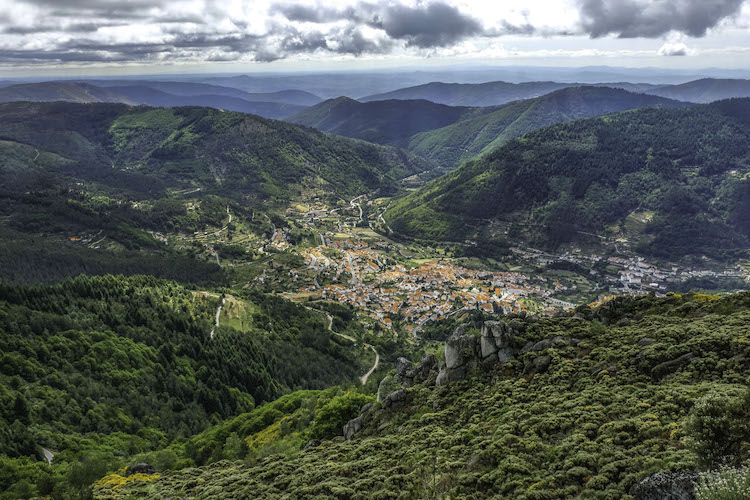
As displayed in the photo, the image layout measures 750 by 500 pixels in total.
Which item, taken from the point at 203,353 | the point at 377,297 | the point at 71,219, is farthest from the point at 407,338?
the point at 71,219

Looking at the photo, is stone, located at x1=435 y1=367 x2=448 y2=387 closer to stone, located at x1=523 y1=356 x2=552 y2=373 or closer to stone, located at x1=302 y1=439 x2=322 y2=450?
stone, located at x1=523 y1=356 x2=552 y2=373

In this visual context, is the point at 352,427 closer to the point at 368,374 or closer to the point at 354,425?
the point at 354,425

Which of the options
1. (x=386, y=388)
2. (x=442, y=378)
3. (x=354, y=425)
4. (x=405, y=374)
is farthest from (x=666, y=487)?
(x=405, y=374)

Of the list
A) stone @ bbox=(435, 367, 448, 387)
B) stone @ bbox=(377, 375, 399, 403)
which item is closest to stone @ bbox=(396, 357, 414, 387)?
stone @ bbox=(377, 375, 399, 403)

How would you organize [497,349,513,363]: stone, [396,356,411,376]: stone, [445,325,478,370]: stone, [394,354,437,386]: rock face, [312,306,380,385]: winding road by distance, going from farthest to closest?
[312,306,380,385]: winding road
[396,356,411,376]: stone
[394,354,437,386]: rock face
[445,325,478,370]: stone
[497,349,513,363]: stone

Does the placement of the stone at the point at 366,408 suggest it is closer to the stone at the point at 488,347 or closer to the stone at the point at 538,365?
the stone at the point at 488,347
